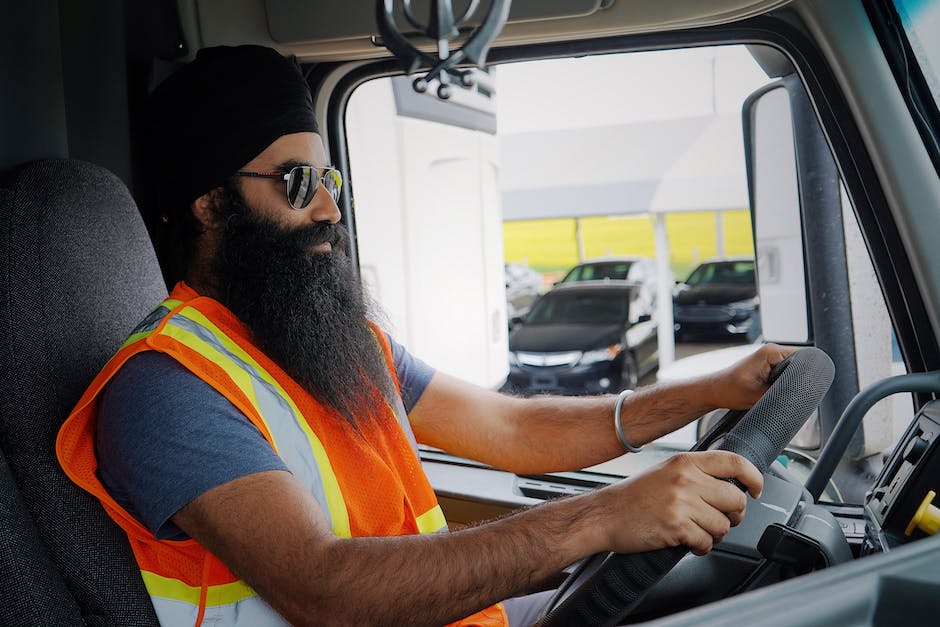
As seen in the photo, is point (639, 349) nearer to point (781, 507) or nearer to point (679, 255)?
point (679, 255)

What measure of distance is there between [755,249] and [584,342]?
5419 millimetres

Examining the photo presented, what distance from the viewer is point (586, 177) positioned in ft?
40.7

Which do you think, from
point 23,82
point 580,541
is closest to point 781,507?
point 580,541

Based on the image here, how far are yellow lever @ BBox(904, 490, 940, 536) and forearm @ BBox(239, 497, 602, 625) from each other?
1.77ft

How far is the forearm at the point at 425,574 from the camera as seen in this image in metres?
1.08

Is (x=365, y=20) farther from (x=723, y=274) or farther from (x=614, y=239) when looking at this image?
(x=614, y=239)

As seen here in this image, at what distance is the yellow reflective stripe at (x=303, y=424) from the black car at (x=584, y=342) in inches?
231

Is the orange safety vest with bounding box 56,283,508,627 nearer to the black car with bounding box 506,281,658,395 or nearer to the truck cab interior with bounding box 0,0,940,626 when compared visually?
the truck cab interior with bounding box 0,0,940,626

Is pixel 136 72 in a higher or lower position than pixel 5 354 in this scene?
higher

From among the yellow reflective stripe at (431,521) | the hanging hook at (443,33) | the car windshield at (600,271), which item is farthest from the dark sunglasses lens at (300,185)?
the car windshield at (600,271)

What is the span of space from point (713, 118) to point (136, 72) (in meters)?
10.2

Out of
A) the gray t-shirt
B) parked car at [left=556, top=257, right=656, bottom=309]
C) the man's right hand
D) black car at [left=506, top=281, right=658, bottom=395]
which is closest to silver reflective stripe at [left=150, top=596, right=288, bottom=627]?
the gray t-shirt

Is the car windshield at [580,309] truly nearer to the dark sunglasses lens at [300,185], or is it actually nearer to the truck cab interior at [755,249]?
the truck cab interior at [755,249]

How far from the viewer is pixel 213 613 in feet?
3.99
